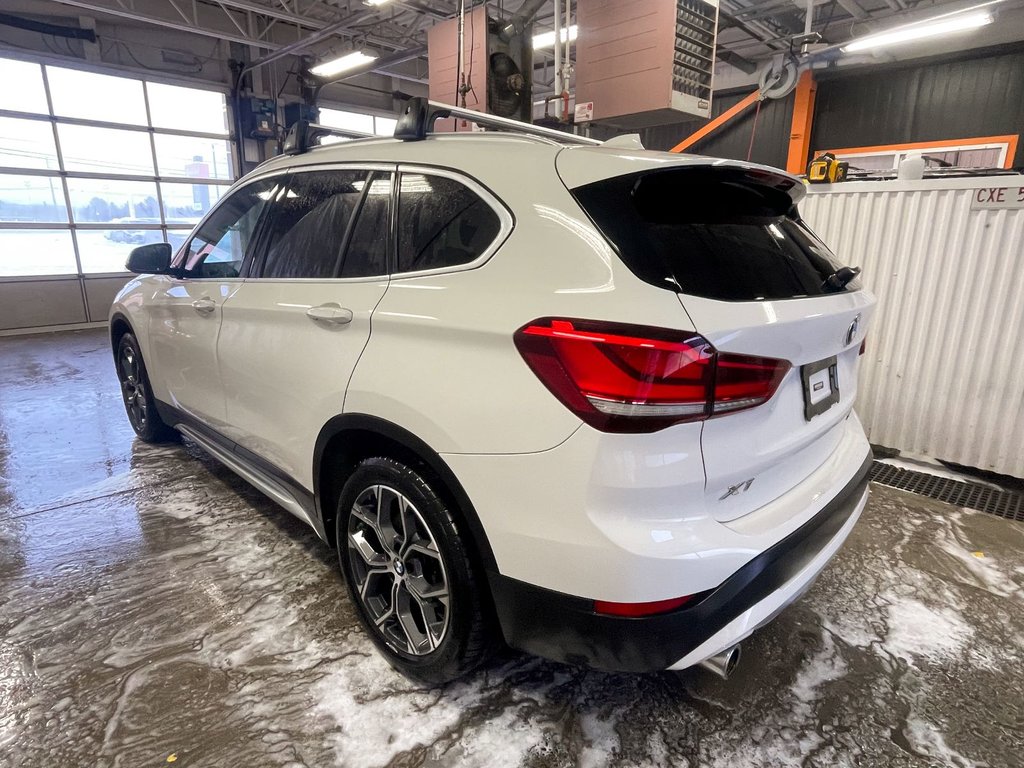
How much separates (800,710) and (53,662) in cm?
234

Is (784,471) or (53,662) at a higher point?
(784,471)

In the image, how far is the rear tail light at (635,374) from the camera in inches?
45.7

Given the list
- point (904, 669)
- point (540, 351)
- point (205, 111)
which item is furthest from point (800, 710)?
point (205, 111)

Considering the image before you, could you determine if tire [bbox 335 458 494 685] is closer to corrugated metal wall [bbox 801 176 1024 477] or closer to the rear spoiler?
the rear spoiler

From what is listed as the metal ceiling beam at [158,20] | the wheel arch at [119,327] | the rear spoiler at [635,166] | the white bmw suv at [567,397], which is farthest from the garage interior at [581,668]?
the metal ceiling beam at [158,20]

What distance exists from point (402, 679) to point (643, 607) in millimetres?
947

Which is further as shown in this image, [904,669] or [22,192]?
[22,192]

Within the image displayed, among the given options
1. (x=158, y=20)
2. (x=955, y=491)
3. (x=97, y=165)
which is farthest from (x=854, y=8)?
(x=97, y=165)

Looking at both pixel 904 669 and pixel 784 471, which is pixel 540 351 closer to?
pixel 784 471

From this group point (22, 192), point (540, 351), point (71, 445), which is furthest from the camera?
point (22, 192)

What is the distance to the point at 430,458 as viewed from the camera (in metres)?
1.46

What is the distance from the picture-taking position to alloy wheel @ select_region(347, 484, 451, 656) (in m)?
1.62

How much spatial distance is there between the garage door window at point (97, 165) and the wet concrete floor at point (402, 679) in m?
8.36

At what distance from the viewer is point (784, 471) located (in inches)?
57.4
